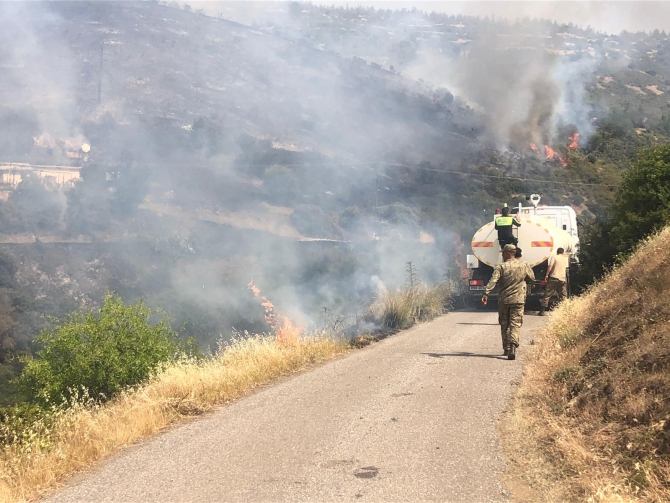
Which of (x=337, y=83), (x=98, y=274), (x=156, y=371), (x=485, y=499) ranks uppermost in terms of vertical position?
(x=337, y=83)

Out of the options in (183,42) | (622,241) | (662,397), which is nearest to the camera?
(662,397)

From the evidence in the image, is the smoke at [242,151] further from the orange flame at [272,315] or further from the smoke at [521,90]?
the orange flame at [272,315]

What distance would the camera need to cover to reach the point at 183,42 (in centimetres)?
6091

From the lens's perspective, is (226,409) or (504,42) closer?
(226,409)

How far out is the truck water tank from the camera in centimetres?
1652

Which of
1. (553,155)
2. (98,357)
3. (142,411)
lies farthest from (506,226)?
(553,155)

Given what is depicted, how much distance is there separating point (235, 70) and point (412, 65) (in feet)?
92.5

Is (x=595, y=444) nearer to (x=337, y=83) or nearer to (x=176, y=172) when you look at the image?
(x=176, y=172)

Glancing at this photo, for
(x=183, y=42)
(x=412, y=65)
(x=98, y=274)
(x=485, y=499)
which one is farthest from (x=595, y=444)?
(x=412, y=65)

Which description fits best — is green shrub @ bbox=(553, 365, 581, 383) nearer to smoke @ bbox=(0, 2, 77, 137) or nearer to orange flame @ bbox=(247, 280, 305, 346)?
orange flame @ bbox=(247, 280, 305, 346)

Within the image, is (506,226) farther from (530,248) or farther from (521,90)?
(521,90)

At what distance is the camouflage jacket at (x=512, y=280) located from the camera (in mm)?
9773

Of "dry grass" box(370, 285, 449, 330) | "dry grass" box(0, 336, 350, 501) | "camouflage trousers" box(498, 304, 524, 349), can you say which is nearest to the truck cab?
"dry grass" box(370, 285, 449, 330)

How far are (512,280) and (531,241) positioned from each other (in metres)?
7.12
